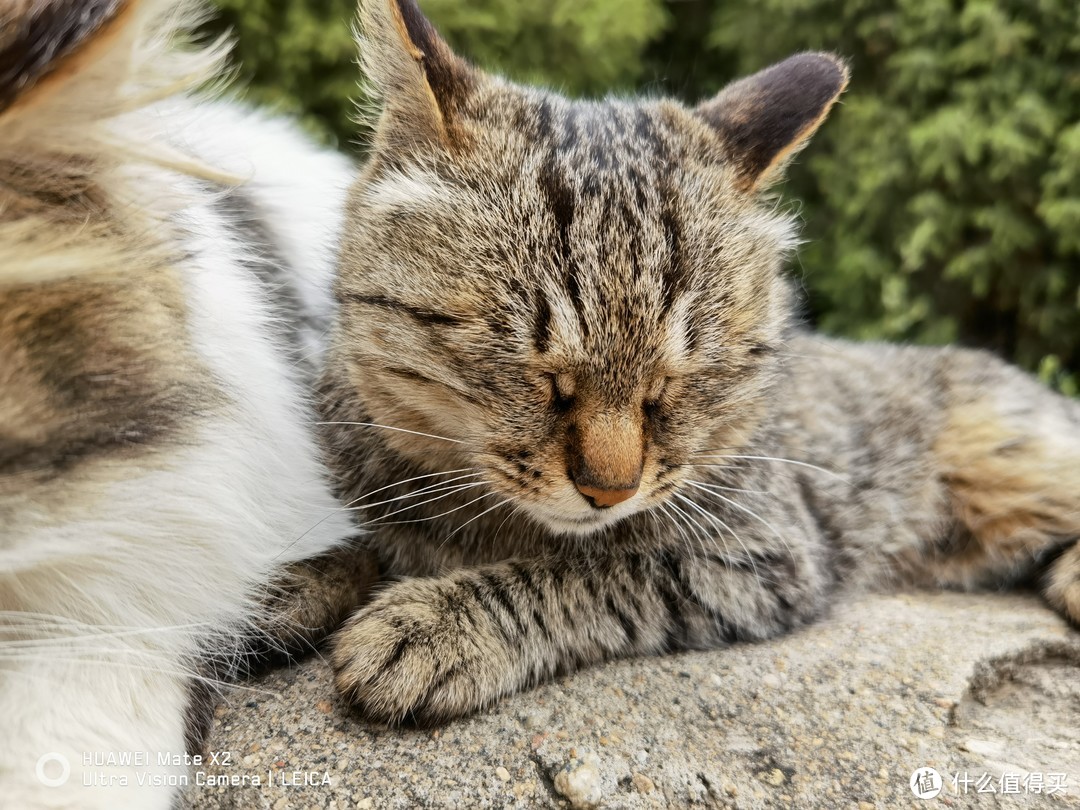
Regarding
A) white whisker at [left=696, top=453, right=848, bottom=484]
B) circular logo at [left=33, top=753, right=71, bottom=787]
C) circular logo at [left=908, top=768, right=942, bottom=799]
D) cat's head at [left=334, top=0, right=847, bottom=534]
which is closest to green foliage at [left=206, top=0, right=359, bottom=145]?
cat's head at [left=334, top=0, right=847, bottom=534]

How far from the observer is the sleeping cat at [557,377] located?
174cm

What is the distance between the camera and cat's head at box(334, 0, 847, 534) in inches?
68.1

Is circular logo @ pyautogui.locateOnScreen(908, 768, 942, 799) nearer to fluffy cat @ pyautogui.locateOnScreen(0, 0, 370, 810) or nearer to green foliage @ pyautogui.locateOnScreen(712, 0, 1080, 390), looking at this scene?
fluffy cat @ pyautogui.locateOnScreen(0, 0, 370, 810)

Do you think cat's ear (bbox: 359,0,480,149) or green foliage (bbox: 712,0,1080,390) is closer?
cat's ear (bbox: 359,0,480,149)

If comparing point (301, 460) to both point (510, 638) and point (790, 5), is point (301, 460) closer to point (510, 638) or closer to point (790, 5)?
point (510, 638)

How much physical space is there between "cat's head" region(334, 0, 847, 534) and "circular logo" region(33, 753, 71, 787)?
89cm

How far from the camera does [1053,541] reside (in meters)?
2.72

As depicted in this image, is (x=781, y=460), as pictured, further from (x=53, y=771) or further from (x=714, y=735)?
(x=53, y=771)

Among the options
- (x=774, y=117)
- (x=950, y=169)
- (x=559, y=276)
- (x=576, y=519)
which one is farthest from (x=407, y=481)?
(x=950, y=169)

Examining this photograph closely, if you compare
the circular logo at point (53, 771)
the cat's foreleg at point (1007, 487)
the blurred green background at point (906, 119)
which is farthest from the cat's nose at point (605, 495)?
the blurred green background at point (906, 119)

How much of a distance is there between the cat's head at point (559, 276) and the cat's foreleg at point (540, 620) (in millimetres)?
225

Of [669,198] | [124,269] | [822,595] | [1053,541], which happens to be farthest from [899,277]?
[124,269]

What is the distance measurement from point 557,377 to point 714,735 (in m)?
0.82

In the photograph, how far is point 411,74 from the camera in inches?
73.0
